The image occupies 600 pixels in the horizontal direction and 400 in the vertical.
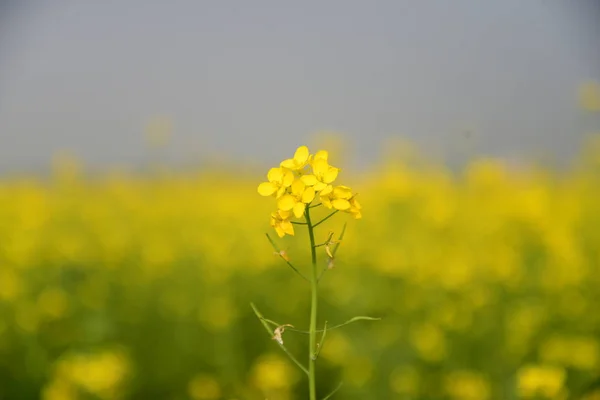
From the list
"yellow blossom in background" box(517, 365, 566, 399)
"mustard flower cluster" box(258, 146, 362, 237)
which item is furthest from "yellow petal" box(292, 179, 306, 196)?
"yellow blossom in background" box(517, 365, 566, 399)

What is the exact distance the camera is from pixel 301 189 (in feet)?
2.44

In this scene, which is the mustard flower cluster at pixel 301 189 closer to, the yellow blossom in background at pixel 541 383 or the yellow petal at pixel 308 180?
the yellow petal at pixel 308 180

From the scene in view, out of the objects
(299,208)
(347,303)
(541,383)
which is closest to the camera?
(299,208)

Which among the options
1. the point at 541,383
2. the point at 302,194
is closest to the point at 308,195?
the point at 302,194

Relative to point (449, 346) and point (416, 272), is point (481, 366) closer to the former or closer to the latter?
point (449, 346)

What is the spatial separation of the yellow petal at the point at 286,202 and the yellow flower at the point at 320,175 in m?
0.02

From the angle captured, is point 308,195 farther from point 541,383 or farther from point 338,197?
point 541,383

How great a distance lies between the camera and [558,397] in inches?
64.6

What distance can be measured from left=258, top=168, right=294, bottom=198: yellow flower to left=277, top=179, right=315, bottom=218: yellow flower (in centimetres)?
1

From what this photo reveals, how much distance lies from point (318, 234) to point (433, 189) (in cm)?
63

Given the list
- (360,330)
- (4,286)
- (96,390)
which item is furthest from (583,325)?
(4,286)

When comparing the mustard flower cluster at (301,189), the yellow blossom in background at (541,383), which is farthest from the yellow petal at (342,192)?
the yellow blossom in background at (541,383)

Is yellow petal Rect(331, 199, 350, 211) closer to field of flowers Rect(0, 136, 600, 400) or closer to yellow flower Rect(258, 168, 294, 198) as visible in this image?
yellow flower Rect(258, 168, 294, 198)

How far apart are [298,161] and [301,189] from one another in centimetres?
5
